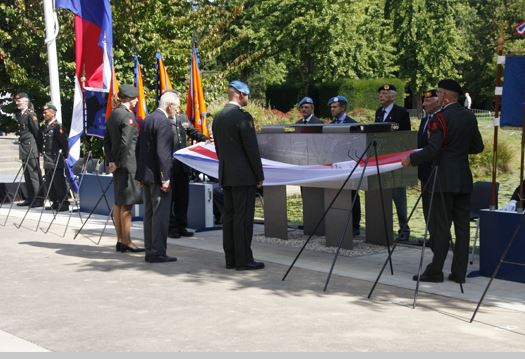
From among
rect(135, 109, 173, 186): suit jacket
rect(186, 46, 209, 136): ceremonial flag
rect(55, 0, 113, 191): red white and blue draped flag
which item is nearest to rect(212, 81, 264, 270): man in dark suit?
rect(135, 109, 173, 186): suit jacket

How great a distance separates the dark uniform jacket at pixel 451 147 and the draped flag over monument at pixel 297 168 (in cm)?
69

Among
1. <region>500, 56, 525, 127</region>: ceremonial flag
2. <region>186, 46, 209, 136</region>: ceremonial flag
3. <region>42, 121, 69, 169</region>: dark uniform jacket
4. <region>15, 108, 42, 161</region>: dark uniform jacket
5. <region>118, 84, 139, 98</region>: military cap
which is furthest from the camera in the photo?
<region>15, 108, 42, 161</region>: dark uniform jacket

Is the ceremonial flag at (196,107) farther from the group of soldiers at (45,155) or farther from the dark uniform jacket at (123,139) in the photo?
the dark uniform jacket at (123,139)

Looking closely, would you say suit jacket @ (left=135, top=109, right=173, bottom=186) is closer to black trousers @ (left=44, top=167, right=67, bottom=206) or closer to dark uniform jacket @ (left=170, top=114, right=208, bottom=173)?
dark uniform jacket @ (left=170, top=114, right=208, bottom=173)

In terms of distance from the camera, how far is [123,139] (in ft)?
35.1

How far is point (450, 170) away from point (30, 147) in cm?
982

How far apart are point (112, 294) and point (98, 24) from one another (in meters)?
8.24

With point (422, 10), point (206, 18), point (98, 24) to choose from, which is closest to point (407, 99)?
point (422, 10)

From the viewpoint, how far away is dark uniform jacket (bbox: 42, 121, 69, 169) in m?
14.9

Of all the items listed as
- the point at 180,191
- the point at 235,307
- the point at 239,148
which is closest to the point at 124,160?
the point at 180,191

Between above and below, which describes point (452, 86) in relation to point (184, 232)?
above

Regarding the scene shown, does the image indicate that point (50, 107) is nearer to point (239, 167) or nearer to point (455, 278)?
point (239, 167)

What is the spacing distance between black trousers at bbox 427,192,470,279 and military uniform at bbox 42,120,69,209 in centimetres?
804

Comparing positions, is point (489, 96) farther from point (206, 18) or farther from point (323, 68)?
point (206, 18)
